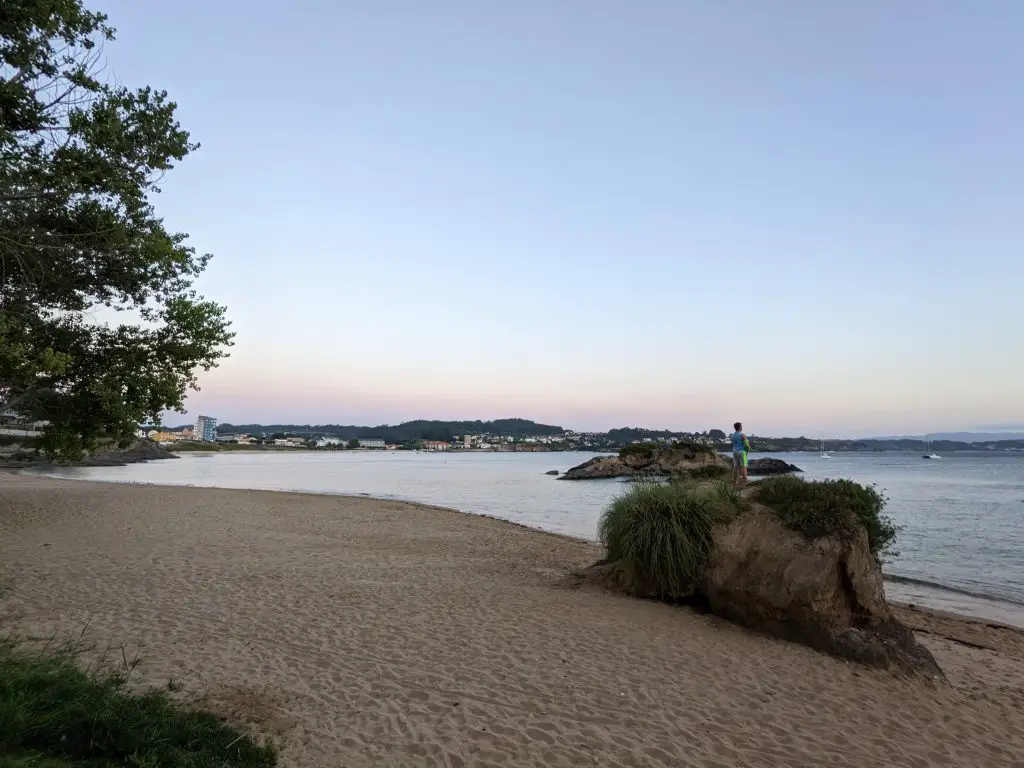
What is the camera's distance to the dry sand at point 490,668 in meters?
5.04

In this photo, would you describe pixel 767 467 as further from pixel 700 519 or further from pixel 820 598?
pixel 820 598

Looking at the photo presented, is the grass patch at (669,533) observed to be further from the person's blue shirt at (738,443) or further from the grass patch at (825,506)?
the person's blue shirt at (738,443)

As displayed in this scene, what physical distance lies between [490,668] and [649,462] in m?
62.7

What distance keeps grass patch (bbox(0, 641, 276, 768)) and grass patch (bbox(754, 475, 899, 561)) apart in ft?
24.0

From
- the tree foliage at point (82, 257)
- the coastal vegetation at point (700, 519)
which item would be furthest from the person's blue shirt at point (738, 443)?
the tree foliage at point (82, 257)

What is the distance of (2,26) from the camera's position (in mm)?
6852

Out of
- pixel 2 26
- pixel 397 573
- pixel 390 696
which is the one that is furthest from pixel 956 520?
pixel 2 26

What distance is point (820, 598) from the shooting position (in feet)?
26.7

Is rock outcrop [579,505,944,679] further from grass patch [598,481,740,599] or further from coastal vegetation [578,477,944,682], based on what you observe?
grass patch [598,481,740,599]

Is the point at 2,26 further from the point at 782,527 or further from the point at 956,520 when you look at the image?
the point at 956,520

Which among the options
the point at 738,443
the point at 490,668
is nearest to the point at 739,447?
the point at 738,443

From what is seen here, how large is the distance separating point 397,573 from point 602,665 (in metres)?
5.92

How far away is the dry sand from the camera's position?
504 centimetres

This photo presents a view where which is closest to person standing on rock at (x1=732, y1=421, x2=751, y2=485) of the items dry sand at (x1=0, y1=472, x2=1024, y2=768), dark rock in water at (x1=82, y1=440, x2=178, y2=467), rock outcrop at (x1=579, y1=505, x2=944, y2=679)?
dry sand at (x1=0, y1=472, x2=1024, y2=768)
